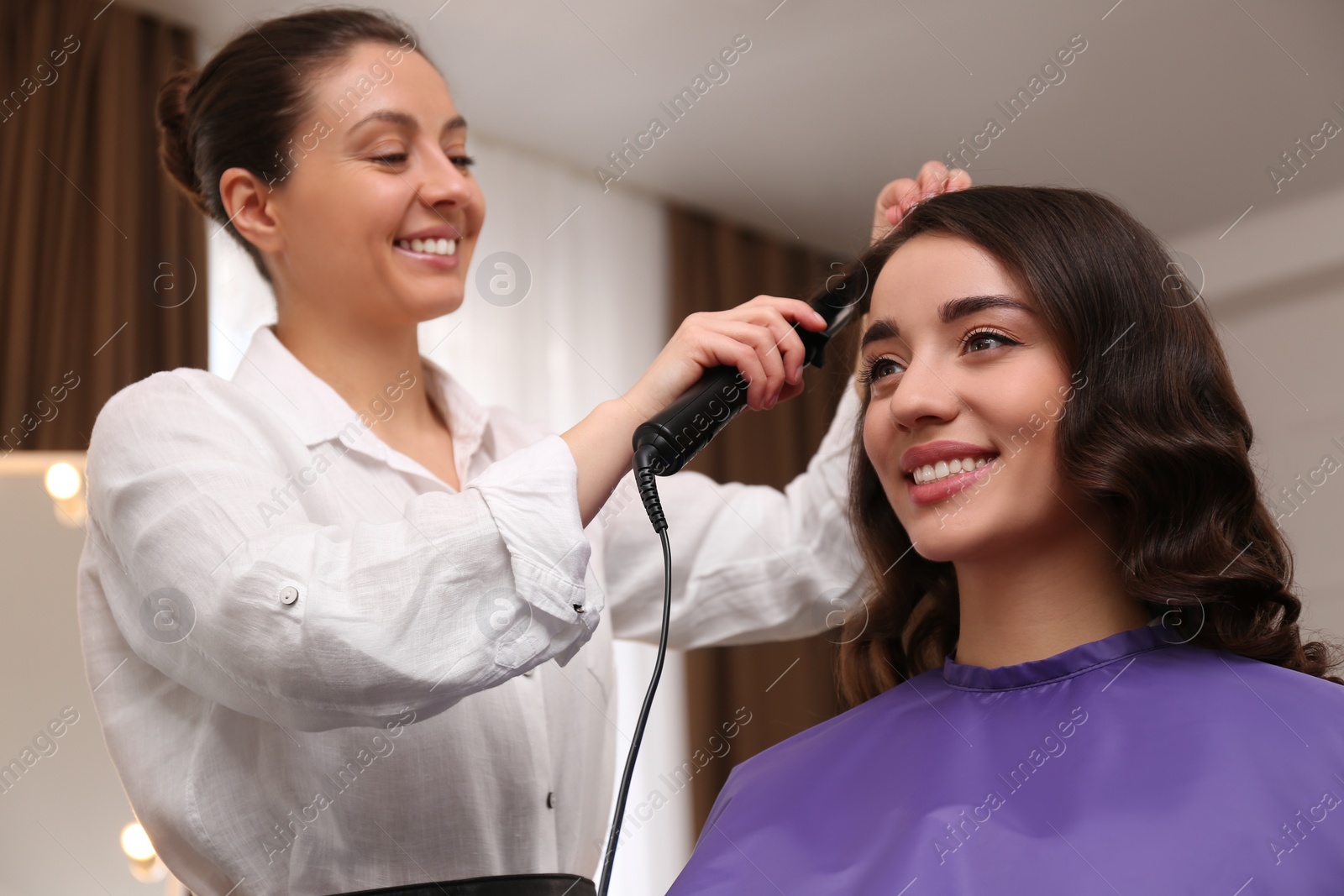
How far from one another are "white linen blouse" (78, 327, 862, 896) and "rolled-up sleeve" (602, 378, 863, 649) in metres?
0.04

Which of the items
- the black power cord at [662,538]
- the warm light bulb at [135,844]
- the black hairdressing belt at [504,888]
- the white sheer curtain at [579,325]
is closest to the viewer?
the black power cord at [662,538]

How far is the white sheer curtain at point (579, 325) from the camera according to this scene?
11.6ft

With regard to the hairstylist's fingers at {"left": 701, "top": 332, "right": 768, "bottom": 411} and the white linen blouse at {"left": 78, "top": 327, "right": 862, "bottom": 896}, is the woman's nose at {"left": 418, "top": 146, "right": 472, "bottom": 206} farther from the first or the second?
the hairstylist's fingers at {"left": 701, "top": 332, "right": 768, "bottom": 411}

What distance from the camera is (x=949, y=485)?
1198 mm

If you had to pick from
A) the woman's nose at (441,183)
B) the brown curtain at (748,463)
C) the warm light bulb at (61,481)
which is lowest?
the brown curtain at (748,463)

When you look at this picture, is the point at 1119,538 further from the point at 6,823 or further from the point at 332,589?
the point at 6,823

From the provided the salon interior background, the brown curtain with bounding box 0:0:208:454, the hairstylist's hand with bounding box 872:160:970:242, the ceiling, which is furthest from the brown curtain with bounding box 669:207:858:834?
the hairstylist's hand with bounding box 872:160:970:242

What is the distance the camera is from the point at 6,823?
76.9 inches

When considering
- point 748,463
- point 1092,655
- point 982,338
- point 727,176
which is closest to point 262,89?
point 982,338

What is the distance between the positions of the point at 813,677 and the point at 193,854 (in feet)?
10.6

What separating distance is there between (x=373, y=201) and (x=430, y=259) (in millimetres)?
96

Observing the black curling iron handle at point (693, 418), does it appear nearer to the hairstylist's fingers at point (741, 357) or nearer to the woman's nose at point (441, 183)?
the hairstylist's fingers at point (741, 357)

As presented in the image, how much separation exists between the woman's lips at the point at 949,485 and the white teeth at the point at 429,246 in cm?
65

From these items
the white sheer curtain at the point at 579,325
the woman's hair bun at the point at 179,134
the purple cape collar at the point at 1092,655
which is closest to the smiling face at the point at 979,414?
the purple cape collar at the point at 1092,655
